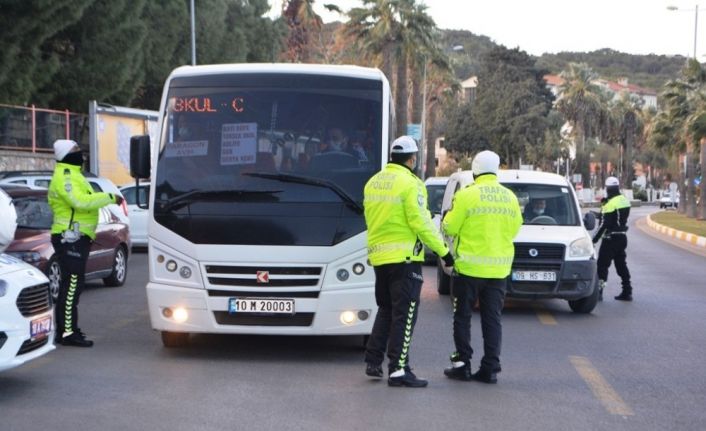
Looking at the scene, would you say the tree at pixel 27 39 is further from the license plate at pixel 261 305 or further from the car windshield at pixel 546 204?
the license plate at pixel 261 305

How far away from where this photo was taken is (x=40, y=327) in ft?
25.1

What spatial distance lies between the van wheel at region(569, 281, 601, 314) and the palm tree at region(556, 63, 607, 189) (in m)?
83.7

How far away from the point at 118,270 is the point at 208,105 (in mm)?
7019

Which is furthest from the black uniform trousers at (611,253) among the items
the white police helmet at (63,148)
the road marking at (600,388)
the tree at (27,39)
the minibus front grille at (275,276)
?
the tree at (27,39)

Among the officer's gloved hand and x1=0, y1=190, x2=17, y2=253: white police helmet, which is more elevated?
x1=0, y1=190, x2=17, y2=253: white police helmet

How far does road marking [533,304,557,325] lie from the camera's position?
1223cm

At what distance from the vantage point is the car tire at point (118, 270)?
609 inches

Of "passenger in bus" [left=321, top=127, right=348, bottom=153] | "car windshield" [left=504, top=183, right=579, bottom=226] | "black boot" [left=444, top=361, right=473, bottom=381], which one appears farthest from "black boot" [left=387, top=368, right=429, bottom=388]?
"car windshield" [left=504, top=183, right=579, bottom=226]

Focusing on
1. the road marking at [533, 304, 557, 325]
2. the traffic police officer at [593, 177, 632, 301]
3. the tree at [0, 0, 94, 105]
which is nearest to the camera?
the road marking at [533, 304, 557, 325]

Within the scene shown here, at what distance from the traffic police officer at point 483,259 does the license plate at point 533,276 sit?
4.32 m

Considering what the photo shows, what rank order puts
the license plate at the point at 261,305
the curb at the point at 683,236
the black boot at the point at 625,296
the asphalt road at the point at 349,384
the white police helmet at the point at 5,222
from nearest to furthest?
the asphalt road at the point at 349,384 → the white police helmet at the point at 5,222 → the license plate at the point at 261,305 → the black boot at the point at 625,296 → the curb at the point at 683,236

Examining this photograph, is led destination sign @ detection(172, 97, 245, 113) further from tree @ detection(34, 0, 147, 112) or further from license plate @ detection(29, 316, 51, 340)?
tree @ detection(34, 0, 147, 112)

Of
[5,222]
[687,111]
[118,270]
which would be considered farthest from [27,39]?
[687,111]

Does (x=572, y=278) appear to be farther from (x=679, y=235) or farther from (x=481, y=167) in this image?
(x=679, y=235)
